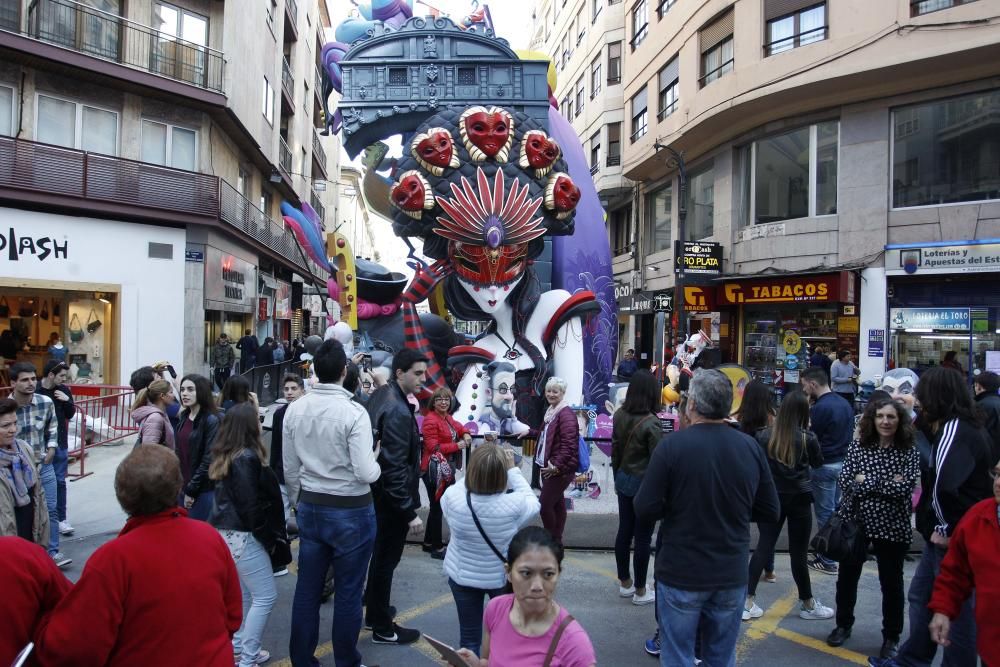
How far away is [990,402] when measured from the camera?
4922 mm

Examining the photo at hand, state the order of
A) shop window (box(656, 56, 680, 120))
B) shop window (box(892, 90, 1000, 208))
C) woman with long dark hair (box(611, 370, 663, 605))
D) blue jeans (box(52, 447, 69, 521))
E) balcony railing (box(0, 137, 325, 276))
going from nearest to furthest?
1. woman with long dark hair (box(611, 370, 663, 605))
2. blue jeans (box(52, 447, 69, 521))
3. shop window (box(892, 90, 1000, 208))
4. balcony railing (box(0, 137, 325, 276))
5. shop window (box(656, 56, 680, 120))

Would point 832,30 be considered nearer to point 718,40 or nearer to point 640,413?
point 718,40

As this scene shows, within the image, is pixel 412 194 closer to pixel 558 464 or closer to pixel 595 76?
pixel 558 464

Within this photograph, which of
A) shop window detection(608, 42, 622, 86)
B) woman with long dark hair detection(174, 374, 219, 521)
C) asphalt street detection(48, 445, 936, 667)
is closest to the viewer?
asphalt street detection(48, 445, 936, 667)

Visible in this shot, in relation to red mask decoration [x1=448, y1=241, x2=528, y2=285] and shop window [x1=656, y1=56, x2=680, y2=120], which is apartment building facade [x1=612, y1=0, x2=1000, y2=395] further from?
red mask decoration [x1=448, y1=241, x2=528, y2=285]

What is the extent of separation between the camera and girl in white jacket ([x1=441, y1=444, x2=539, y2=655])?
324cm

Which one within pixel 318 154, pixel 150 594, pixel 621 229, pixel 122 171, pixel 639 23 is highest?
pixel 639 23

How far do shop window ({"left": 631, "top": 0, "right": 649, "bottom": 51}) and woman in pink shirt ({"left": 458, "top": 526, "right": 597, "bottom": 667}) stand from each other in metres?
24.0

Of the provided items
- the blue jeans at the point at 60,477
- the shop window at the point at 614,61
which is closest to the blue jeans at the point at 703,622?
the blue jeans at the point at 60,477

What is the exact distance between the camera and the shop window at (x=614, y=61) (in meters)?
27.4

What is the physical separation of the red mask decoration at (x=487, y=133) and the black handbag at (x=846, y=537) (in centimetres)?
699

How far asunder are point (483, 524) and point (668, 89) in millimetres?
21028

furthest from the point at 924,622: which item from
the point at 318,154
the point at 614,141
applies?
the point at 318,154

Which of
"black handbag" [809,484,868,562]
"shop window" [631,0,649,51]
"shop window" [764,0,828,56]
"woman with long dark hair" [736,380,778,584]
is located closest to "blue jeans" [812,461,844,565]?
"woman with long dark hair" [736,380,778,584]
